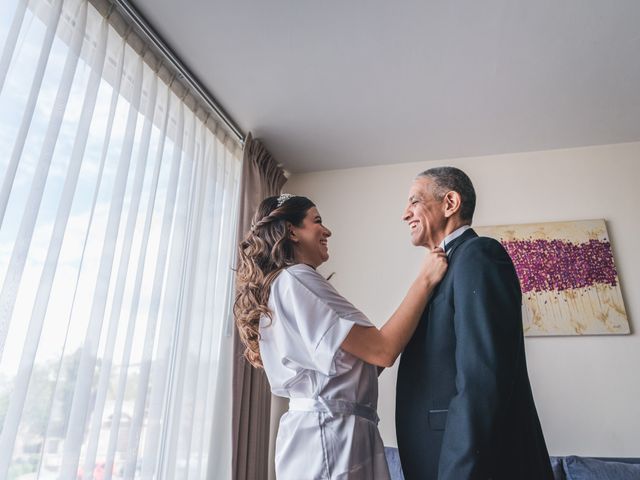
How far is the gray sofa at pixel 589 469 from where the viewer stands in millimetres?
1955

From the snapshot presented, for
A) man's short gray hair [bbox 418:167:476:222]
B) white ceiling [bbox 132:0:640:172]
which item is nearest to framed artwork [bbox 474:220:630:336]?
white ceiling [bbox 132:0:640:172]

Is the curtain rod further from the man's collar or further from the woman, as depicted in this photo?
the man's collar

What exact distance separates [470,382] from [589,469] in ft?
5.40

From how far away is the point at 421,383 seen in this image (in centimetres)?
111

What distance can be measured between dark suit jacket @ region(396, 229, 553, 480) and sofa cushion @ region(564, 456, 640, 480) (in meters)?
1.32

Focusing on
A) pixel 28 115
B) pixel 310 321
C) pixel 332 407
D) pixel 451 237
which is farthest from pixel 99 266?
pixel 451 237

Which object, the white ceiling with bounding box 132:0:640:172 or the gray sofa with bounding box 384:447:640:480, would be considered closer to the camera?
the white ceiling with bounding box 132:0:640:172

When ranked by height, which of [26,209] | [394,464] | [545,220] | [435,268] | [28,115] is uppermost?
[545,220]

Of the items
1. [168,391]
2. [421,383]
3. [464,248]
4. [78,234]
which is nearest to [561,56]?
[464,248]

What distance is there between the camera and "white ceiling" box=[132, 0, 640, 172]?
5.93ft

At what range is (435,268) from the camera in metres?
1.22

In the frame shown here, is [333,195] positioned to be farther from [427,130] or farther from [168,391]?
[168,391]

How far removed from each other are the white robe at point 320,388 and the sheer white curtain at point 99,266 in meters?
0.68

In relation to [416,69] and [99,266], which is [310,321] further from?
→ [416,69]
